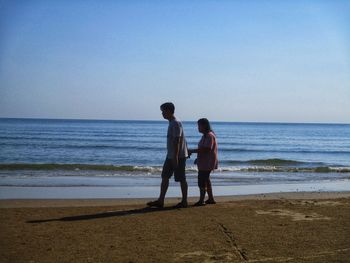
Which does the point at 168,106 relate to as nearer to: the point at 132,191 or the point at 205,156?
the point at 205,156

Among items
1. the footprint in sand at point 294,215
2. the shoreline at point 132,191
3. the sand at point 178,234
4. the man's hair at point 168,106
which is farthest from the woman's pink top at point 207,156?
the shoreline at point 132,191

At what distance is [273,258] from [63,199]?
19.1 feet

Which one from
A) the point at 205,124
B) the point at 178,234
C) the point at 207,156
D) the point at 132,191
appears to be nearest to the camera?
the point at 178,234

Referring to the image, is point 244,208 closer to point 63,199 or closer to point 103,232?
point 103,232

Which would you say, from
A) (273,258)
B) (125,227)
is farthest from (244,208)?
(273,258)

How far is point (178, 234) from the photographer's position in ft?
18.1

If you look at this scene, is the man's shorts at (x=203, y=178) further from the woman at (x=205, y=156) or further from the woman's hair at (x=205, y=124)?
the woman's hair at (x=205, y=124)

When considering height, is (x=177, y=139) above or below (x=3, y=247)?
above

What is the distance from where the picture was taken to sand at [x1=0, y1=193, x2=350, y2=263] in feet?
15.0

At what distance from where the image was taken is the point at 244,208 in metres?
7.55

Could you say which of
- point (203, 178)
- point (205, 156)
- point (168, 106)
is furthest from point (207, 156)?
point (168, 106)

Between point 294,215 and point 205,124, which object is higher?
point 205,124

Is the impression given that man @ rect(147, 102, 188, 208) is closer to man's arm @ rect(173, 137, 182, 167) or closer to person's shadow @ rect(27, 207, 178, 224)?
man's arm @ rect(173, 137, 182, 167)

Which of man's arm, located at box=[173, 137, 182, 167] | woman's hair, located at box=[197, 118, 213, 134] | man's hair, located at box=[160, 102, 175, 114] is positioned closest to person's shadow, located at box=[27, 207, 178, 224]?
man's arm, located at box=[173, 137, 182, 167]
